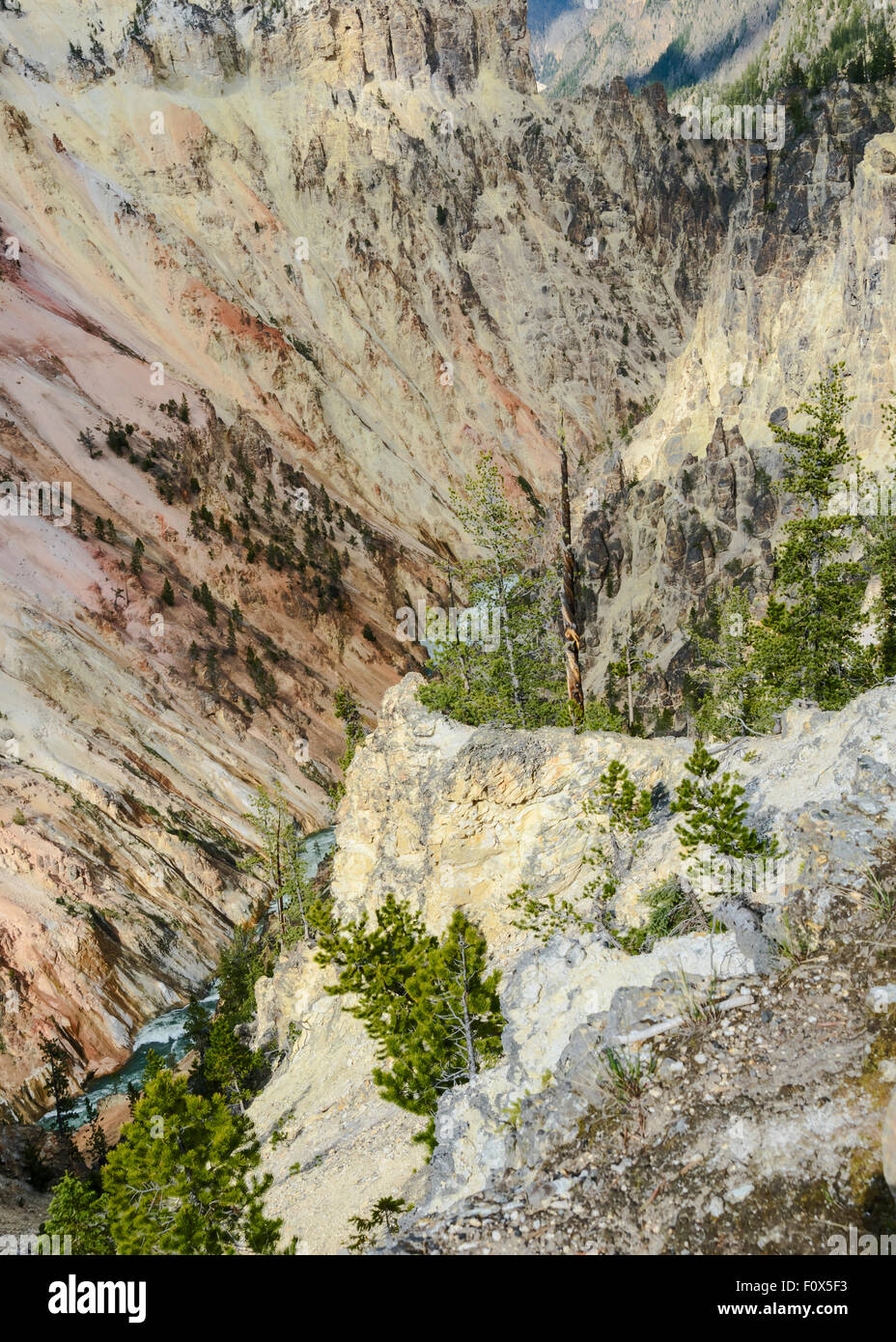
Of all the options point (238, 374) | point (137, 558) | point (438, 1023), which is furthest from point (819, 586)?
point (238, 374)

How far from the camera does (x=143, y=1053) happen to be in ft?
162

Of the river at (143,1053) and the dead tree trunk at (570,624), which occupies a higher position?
the dead tree trunk at (570,624)

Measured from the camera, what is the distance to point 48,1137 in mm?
43969

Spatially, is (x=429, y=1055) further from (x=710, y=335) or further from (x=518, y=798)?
(x=710, y=335)

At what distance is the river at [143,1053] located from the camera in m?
45.7

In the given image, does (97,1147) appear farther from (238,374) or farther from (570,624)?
(238,374)

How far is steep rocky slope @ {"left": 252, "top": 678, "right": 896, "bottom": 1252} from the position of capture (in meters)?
8.11

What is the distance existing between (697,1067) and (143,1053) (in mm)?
47752

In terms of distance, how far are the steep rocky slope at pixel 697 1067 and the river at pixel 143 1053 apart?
110 ft

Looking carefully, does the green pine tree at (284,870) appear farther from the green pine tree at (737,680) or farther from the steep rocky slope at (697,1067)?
the green pine tree at (737,680)

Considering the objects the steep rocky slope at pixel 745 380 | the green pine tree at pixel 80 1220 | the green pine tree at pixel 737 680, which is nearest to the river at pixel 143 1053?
the green pine tree at pixel 80 1220

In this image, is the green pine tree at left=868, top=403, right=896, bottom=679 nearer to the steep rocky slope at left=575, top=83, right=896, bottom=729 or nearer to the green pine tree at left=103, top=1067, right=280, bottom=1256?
the green pine tree at left=103, top=1067, right=280, bottom=1256

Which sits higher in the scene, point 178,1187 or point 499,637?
point 499,637
